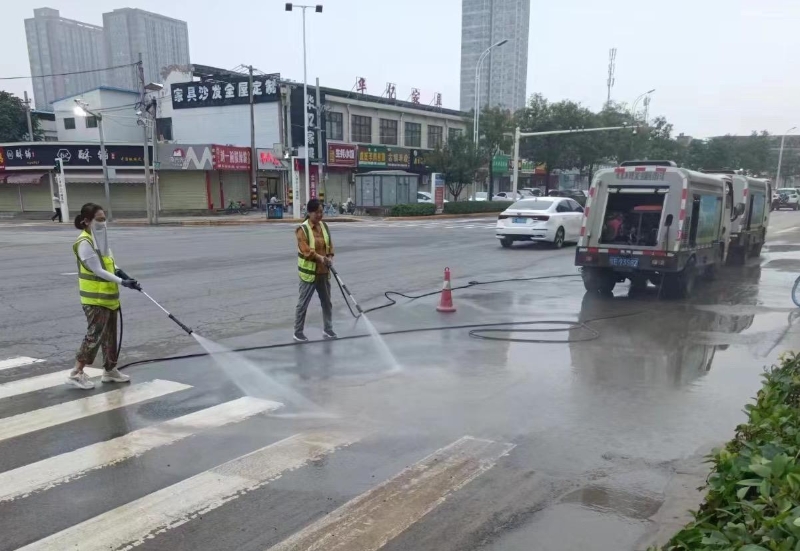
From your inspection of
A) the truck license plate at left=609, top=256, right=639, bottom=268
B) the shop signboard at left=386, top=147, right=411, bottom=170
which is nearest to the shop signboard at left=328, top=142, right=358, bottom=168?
the shop signboard at left=386, top=147, right=411, bottom=170

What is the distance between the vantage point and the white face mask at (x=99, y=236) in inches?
245

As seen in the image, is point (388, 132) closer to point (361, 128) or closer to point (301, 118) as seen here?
point (361, 128)

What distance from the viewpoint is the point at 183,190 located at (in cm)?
4219

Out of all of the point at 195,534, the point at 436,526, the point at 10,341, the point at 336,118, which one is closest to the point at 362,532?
the point at 436,526

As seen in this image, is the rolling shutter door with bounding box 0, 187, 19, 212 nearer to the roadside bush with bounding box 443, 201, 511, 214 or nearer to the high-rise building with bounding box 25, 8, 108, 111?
the high-rise building with bounding box 25, 8, 108, 111

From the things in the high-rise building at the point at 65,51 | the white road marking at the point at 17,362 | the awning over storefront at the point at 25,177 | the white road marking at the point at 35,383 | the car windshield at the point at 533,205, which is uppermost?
the high-rise building at the point at 65,51

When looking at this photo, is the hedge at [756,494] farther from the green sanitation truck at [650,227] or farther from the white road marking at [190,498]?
the green sanitation truck at [650,227]

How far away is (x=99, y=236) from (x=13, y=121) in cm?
5320

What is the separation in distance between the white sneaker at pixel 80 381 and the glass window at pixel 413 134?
47.5m

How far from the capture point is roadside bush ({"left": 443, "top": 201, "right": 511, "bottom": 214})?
42125mm

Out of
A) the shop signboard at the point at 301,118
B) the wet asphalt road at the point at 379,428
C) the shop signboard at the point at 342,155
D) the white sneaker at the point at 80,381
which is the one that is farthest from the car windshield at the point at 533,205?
the shop signboard at the point at 342,155

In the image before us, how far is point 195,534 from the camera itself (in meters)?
3.67

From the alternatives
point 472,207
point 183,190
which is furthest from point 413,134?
point 183,190

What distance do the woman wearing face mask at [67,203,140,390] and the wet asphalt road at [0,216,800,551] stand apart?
362 millimetres
